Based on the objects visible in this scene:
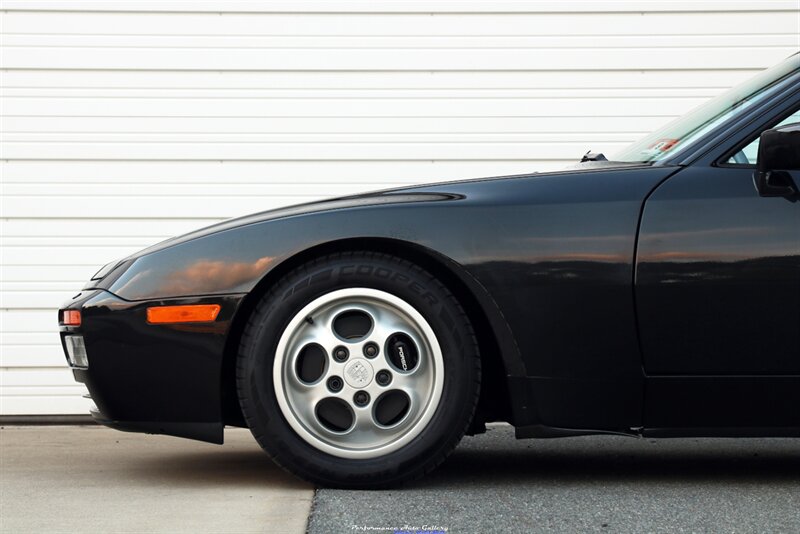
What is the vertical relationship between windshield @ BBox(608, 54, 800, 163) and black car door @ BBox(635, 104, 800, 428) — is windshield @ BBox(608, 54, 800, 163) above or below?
above

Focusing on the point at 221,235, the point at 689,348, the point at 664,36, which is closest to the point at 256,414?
the point at 221,235

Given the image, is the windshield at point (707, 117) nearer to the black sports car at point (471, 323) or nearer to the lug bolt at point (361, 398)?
the black sports car at point (471, 323)

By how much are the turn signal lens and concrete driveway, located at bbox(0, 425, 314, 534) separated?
0.50 m

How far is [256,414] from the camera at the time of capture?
350cm

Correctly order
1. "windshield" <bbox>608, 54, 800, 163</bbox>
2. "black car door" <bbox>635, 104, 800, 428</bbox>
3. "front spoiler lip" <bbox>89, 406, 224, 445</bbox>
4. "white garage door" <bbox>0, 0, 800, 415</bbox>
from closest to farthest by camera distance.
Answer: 1. "black car door" <bbox>635, 104, 800, 428</bbox>
2. "front spoiler lip" <bbox>89, 406, 224, 445</bbox>
3. "windshield" <bbox>608, 54, 800, 163</bbox>
4. "white garage door" <bbox>0, 0, 800, 415</bbox>

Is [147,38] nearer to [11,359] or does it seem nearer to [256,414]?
[11,359]

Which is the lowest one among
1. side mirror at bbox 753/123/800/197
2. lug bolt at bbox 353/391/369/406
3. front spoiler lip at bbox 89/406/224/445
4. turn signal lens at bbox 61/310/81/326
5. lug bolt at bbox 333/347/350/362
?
front spoiler lip at bbox 89/406/224/445

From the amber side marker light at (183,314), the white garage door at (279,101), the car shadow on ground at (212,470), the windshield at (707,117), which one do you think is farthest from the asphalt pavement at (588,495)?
the white garage door at (279,101)

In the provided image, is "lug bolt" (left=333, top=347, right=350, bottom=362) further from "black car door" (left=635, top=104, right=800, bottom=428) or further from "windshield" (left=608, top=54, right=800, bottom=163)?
"windshield" (left=608, top=54, right=800, bottom=163)

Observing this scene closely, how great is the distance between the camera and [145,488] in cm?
369

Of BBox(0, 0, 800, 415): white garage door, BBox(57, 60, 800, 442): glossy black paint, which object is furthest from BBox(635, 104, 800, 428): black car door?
BBox(0, 0, 800, 415): white garage door

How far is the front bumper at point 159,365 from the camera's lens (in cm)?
351

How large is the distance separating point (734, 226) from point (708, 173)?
7.3 inches

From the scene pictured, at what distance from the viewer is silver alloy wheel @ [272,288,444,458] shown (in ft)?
11.4
